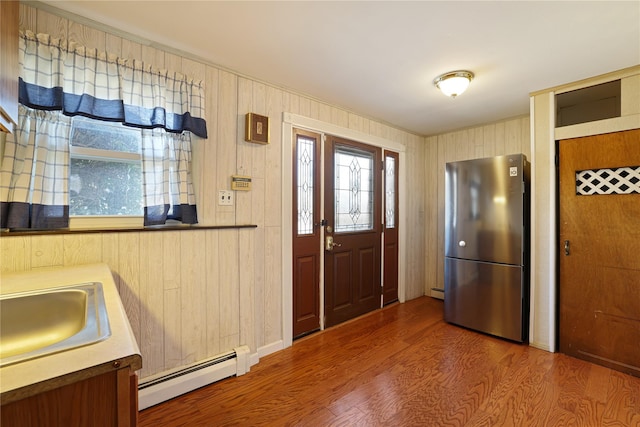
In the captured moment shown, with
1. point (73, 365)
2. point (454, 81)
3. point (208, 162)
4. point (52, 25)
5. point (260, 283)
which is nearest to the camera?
point (73, 365)

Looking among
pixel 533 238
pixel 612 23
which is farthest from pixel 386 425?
pixel 612 23

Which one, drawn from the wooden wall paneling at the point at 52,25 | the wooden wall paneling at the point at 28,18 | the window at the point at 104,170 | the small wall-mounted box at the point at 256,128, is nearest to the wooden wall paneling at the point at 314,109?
the small wall-mounted box at the point at 256,128

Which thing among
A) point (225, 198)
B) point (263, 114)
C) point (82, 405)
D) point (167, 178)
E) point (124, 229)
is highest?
point (263, 114)

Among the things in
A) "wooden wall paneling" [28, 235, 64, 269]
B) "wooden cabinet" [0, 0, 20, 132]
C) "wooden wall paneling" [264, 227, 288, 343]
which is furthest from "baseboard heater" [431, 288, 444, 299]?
"wooden cabinet" [0, 0, 20, 132]

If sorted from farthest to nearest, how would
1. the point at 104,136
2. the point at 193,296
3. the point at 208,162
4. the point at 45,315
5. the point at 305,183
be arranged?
the point at 305,183
the point at 208,162
the point at 193,296
the point at 104,136
the point at 45,315

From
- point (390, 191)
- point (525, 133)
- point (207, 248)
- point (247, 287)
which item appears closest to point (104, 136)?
point (207, 248)

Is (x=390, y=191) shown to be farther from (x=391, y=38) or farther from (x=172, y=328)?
(x=172, y=328)

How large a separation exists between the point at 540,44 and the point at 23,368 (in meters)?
2.82

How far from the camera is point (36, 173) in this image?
1.51 m

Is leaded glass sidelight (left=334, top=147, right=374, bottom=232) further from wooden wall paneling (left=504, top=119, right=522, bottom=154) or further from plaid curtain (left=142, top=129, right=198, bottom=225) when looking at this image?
wooden wall paneling (left=504, top=119, right=522, bottom=154)

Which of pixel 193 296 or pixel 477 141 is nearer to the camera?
pixel 193 296

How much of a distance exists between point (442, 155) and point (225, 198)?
10.2 feet

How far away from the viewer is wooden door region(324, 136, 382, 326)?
2.95 metres

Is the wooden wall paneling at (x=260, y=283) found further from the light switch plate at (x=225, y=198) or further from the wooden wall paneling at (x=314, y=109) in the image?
the wooden wall paneling at (x=314, y=109)
